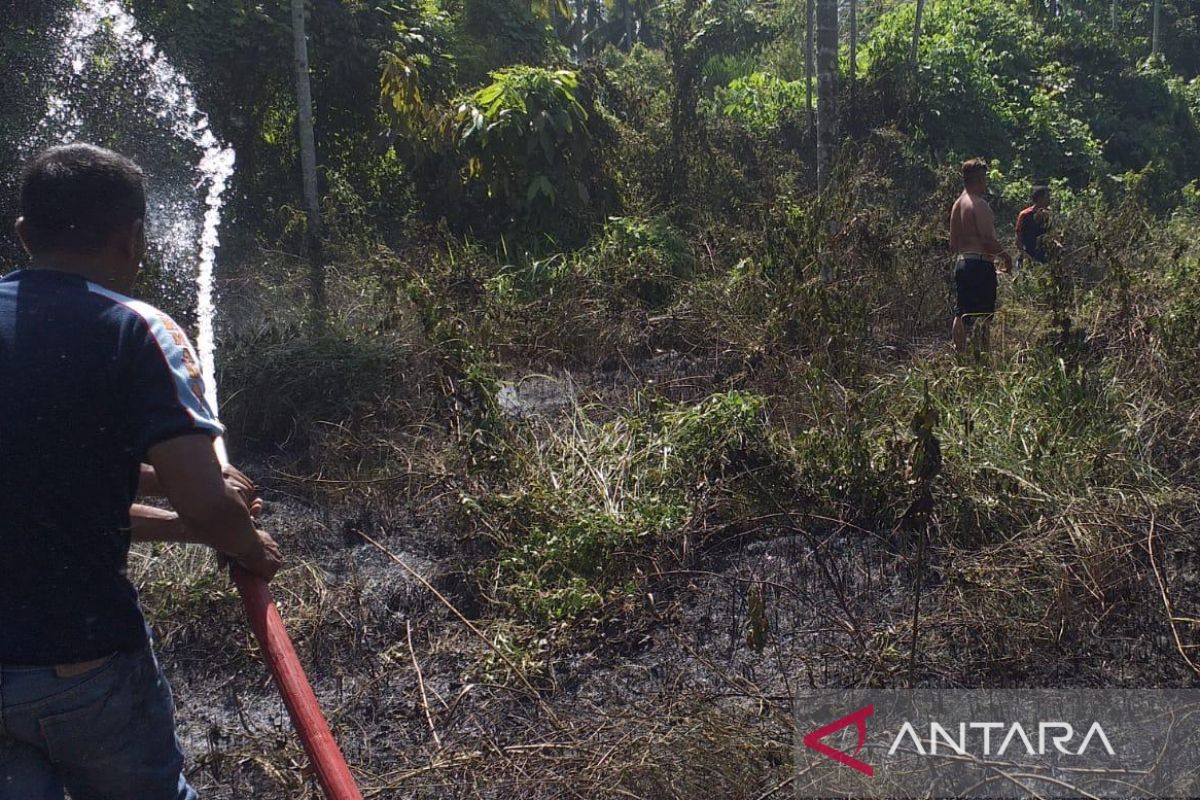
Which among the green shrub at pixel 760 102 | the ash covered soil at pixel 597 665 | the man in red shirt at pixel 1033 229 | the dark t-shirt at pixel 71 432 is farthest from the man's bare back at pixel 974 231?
the green shrub at pixel 760 102

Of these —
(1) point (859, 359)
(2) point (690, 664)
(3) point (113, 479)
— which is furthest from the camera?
(1) point (859, 359)

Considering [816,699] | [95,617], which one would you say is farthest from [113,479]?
[816,699]

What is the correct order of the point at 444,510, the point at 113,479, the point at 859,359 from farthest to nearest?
the point at 859,359 → the point at 444,510 → the point at 113,479

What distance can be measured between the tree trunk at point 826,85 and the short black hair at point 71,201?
20.4 ft

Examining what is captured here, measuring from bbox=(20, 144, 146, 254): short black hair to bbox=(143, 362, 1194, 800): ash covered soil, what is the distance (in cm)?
178

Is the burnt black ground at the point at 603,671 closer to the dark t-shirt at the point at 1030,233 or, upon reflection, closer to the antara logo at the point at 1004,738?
the antara logo at the point at 1004,738

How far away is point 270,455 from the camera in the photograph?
5555mm

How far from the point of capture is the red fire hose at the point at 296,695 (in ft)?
5.62

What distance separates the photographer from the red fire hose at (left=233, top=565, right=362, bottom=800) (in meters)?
1.71

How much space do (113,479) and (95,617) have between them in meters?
0.23

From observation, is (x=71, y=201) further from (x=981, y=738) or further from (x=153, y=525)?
(x=981, y=738)

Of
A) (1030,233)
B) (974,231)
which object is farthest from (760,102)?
(974,231)

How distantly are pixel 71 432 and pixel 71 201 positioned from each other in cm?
41

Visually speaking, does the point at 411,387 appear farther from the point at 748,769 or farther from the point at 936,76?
the point at 936,76
